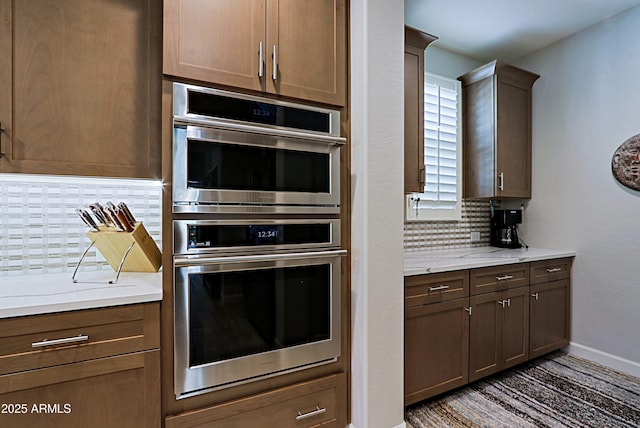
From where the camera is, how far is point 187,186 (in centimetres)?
132

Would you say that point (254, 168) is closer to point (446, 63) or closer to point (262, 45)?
point (262, 45)

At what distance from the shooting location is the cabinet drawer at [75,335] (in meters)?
1.08

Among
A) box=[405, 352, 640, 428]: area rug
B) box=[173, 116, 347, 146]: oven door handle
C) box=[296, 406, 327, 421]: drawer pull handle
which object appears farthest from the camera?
box=[405, 352, 640, 428]: area rug

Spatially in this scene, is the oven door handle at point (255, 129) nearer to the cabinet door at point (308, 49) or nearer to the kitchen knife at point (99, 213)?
A: the cabinet door at point (308, 49)

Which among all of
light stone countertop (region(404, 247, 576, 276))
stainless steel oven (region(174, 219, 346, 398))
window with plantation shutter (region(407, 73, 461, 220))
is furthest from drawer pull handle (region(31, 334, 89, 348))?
window with plantation shutter (region(407, 73, 461, 220))

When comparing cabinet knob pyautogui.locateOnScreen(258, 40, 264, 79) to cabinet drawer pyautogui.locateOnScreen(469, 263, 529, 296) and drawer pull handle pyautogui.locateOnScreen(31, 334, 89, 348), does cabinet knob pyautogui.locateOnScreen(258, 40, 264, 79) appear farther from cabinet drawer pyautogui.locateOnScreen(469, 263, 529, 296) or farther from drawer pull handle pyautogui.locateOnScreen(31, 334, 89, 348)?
cabinet drawer pyautogui.locateOnScreen(469, 263, 529, 296)

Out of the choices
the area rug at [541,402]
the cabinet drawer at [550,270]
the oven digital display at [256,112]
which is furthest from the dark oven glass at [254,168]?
the cabinet drawer at [550,270]

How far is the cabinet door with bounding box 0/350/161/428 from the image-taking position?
110cm

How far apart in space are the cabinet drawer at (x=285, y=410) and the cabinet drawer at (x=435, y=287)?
62 centimetres

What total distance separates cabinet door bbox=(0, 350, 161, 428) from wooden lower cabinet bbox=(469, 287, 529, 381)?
194cm

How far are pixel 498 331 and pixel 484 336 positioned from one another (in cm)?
16

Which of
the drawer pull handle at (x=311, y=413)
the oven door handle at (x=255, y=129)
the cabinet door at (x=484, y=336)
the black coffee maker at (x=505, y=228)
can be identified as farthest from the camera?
the black coffee maker at (x=505, y=228)

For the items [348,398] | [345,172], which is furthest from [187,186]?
[348,398]

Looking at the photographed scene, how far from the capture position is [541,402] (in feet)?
6.88
